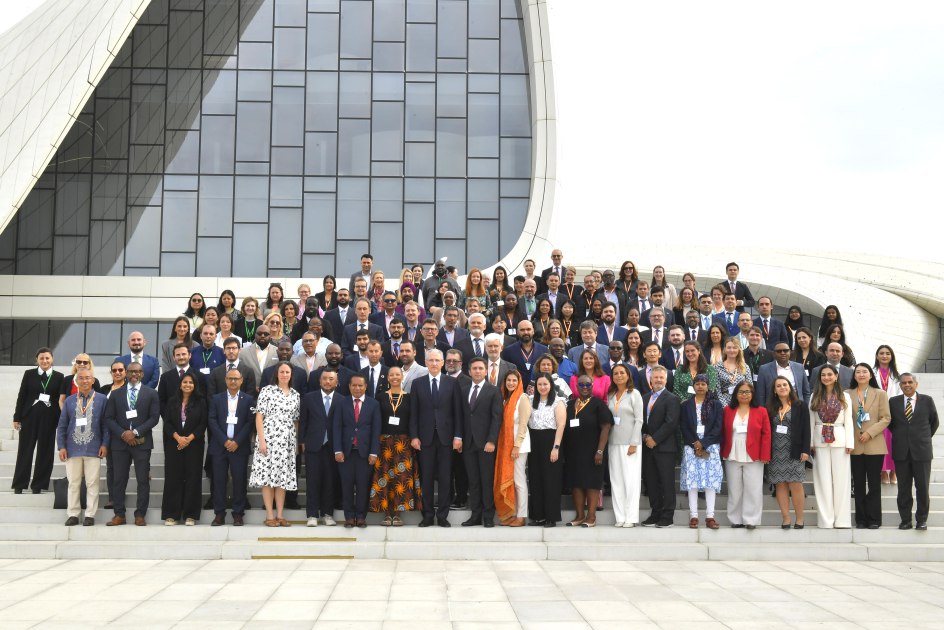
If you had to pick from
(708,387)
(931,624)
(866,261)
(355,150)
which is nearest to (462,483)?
(708,387)

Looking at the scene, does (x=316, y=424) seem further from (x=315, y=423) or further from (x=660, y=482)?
(x=660, y=482)

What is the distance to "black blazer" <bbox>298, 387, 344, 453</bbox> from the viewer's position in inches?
399

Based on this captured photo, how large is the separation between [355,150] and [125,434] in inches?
543

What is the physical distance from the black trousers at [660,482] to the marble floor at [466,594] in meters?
1.00

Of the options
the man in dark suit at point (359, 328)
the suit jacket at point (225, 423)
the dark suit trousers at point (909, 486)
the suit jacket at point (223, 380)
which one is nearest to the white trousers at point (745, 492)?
the dark suit trousers at point (909, 486)

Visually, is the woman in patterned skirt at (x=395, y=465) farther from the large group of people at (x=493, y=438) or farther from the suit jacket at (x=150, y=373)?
the suit jacket at (x=150, y=373)

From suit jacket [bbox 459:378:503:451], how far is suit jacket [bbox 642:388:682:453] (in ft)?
5.42

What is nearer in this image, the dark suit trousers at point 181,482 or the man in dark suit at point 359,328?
the dark suit trousers at point 181,482

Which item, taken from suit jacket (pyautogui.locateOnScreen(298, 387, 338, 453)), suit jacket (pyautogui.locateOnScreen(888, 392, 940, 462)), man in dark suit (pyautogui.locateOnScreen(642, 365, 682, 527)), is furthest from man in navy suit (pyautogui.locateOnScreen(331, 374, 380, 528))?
suit jacket (pyautogui.locateOnScreen(888, 392, 940, 462))

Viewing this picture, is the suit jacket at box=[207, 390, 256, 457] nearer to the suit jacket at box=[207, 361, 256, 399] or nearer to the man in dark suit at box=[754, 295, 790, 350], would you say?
the suit jacket at box=[207, 361, 256, 399]

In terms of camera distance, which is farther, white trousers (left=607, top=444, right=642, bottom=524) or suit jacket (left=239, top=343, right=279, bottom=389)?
suit jacket (left=239, top=343, right=279, bottom=389)

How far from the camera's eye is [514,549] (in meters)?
9.56

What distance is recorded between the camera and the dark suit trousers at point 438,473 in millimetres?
10156

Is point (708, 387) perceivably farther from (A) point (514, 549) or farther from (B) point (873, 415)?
(A) point (514, 549)
